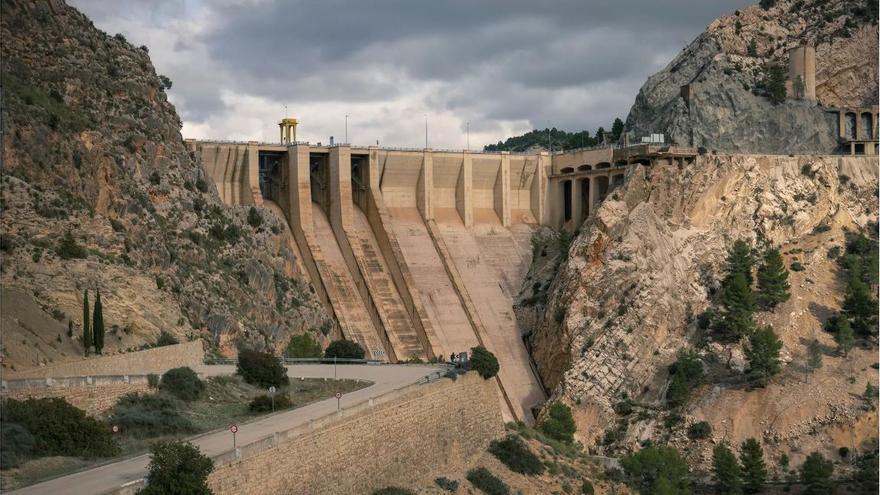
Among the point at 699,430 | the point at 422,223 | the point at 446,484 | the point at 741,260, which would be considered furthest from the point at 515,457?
the point at 422,223

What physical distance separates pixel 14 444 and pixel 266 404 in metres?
11.9

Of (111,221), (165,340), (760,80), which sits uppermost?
(760,80)

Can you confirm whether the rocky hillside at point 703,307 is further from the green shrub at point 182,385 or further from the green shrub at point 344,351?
the green shrub at point 182,385

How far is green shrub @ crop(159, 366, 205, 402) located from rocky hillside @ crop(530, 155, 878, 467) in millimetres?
35189

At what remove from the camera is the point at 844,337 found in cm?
7775

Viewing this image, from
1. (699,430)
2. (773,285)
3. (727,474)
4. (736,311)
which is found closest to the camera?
(727,474)

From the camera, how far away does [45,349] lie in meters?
46.7

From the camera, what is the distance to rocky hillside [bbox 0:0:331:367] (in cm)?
5184

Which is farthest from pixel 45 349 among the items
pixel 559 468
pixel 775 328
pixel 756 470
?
pixel 775 328

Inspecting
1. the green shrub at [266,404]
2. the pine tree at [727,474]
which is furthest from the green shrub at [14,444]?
the pine tree at [727,474]

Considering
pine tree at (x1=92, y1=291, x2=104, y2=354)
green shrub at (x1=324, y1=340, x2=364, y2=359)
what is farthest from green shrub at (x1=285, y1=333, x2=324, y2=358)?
pine tree at (x1=92, y1=291, x2=104, y2=354)

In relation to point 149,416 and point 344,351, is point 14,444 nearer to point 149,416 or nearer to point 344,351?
point 149,416

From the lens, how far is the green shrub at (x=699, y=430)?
245 feet

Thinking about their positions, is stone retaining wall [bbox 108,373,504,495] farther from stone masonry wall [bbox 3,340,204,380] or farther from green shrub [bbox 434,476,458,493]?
stone masonry wall [bbox 3,340,204,380]
